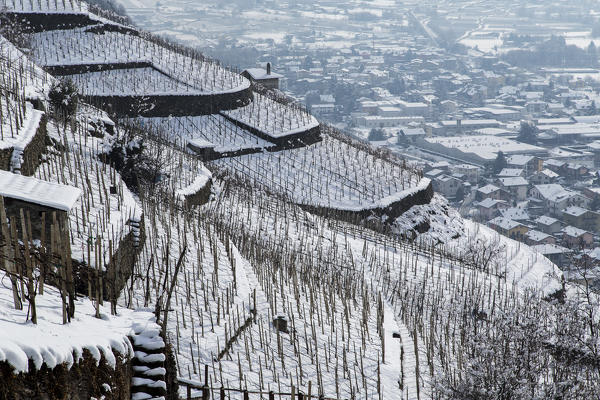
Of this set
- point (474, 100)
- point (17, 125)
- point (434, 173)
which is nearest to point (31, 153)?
point (17, 125)

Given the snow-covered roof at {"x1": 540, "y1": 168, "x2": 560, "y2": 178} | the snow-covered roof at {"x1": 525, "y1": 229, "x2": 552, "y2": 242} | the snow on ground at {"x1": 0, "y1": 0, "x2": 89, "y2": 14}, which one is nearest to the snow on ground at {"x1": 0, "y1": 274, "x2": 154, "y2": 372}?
the snow on ground at {"x1": 0, "y1": 0, "x2": 89, "y2": 14}

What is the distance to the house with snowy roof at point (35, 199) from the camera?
8.18 metres

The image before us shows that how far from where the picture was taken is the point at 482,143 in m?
71.7

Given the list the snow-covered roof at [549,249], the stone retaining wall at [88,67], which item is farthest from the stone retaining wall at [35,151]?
the snow-covered roof at [549,249]

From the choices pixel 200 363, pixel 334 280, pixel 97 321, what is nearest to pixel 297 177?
pixel 334 280

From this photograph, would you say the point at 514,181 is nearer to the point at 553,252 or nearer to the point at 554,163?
the point at 554,163

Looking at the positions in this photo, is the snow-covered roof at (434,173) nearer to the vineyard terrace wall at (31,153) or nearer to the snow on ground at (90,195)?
the snow on ground at (90,195)

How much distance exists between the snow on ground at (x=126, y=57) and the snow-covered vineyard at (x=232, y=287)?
183 inches

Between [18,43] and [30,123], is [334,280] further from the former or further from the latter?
[18,43]

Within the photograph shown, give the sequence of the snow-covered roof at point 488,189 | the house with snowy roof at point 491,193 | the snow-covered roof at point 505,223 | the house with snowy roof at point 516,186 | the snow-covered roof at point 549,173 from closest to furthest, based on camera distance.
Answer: the snow-covered roof at point 505,223
the house with snowy roof at point 491,193
the snow-covered roof at point 488,189
the house with snowy roof at point 516,186
the snow-covered roof at point 549,173

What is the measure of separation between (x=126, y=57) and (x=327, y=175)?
36.2 ft

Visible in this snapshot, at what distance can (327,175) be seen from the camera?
89.5ft

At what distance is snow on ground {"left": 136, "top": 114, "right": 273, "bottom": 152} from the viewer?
2752cm

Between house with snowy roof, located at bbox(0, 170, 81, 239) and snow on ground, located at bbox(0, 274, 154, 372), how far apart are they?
192 centimetres
